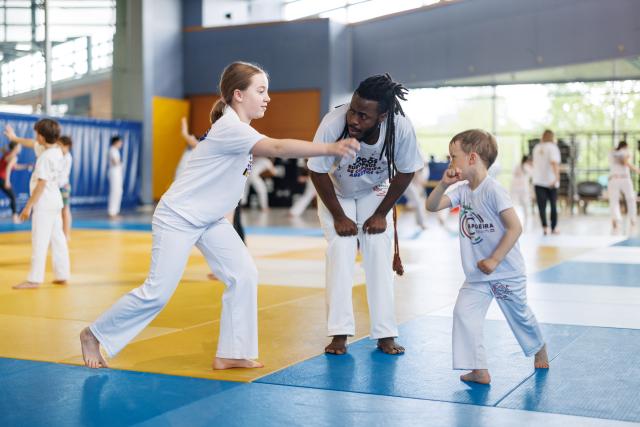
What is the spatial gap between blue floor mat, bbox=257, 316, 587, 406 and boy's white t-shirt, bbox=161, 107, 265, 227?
3.38 feet

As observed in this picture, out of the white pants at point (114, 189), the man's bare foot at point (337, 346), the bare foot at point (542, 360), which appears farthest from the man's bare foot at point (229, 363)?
the white pants at point (114, 189)

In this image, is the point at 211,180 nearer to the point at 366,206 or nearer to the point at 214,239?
the point at 214,239

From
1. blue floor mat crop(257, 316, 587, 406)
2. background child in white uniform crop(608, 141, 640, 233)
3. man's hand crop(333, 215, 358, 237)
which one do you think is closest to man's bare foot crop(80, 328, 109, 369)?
blue floor mat crop(257, 316, 587, 406)

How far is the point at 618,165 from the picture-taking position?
665 inches

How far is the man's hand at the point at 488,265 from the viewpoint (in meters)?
4.73

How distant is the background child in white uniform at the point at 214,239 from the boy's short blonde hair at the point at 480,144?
1.20 metres

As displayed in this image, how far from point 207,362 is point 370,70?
21.8m

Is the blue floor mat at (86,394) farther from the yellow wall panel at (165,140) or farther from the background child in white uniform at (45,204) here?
the yellow wall panel at (165,140)

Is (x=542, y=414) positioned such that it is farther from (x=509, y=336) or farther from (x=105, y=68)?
(x=105, y=68)

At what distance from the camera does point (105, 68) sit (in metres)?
25.1

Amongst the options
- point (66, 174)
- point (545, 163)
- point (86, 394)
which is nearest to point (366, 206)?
point (86, 394)

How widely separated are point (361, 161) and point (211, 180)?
110 cm

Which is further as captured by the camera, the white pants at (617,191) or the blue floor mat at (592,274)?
the white pants at (617,191)

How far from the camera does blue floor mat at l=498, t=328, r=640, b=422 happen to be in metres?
4.18
